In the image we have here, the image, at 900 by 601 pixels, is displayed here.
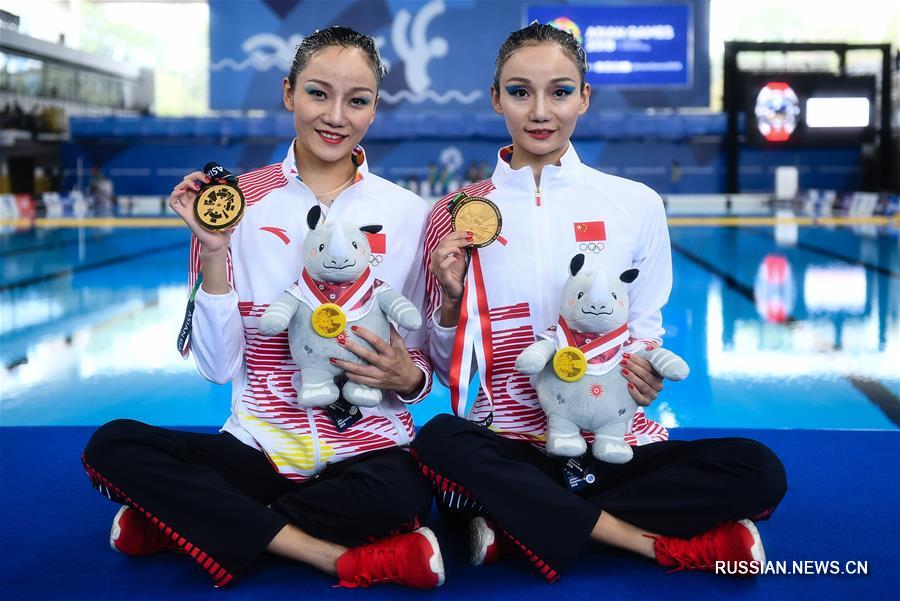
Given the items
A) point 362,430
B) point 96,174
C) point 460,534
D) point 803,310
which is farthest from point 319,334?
point 96,174

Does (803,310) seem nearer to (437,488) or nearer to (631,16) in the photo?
(437,488)

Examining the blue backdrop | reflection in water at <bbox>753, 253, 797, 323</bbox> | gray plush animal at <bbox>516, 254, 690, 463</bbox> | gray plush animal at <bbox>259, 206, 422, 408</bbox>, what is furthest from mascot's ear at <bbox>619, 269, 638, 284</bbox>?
the blue backdrop

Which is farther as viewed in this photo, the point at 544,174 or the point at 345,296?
the point at 544,174

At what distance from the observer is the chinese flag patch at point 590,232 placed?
7.62 feet

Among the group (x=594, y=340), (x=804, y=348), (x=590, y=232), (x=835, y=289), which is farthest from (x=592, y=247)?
(x=835, y=289)

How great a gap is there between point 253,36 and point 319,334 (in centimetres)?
2091

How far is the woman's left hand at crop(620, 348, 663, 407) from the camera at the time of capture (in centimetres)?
211

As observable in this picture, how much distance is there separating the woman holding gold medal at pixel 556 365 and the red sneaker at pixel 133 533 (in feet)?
2.18

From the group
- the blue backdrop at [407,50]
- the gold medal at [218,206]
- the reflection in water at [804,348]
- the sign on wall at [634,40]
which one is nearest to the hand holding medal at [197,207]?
the gold medal at [218,206]

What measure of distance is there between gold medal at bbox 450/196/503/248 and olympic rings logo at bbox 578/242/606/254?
243mm

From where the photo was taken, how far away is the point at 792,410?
3830mm

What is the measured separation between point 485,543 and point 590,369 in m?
0.46

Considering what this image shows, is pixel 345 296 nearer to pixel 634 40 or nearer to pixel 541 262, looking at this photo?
pixel 541 262

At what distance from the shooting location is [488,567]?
2.12 meters
